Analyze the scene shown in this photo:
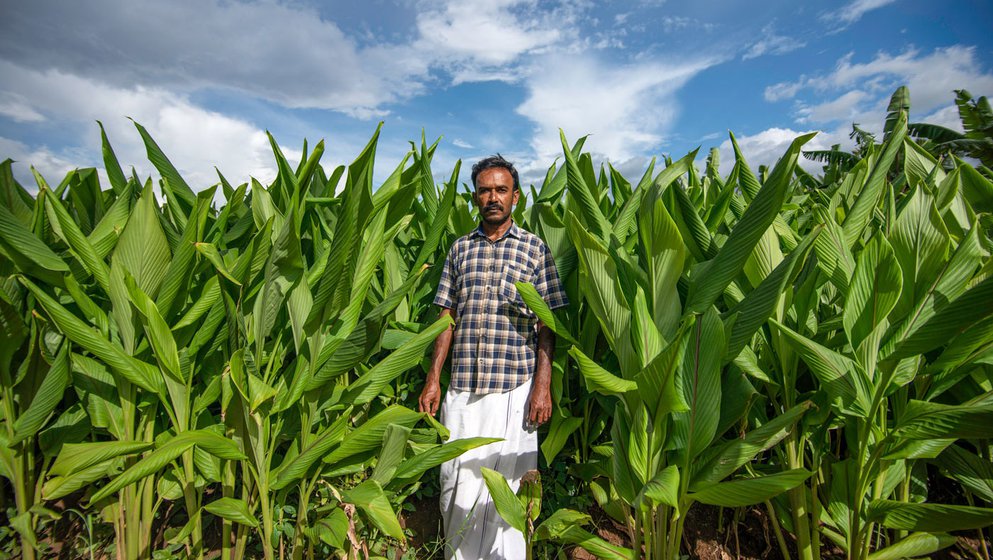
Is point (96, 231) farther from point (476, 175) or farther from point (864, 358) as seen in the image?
point (864, 358)

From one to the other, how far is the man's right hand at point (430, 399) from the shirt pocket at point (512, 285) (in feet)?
1.50

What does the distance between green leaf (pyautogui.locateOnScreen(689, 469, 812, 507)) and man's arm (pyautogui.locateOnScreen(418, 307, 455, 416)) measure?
1.06 metres

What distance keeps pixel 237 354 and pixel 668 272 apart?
47.9 inches

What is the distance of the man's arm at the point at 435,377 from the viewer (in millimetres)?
1996

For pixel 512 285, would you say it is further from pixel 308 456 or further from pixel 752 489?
pixel 752 489

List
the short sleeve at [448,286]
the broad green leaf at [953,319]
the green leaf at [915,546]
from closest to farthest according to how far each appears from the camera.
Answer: the broad green leaf at [953,319], the green leaf at [915,546], the short sleeve at [448,286]

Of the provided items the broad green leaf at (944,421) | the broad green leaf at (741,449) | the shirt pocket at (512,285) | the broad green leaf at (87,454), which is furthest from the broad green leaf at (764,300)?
the broad green leaf at (87,454)

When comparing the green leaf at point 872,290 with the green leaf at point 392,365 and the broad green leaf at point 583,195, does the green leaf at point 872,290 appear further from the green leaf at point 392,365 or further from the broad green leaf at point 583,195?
the green leaf at point 392,365

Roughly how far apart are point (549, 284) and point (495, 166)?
1.86ft

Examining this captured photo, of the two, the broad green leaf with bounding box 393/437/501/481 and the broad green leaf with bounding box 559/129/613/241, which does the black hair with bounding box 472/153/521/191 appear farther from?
the broad green leaf with bounding box 393/437/501/481

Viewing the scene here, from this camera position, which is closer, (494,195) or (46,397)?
(46,397)

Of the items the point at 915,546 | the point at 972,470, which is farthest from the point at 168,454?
the point at 972,470

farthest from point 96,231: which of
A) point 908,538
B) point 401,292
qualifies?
point 908,538

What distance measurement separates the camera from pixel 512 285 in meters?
1.99
